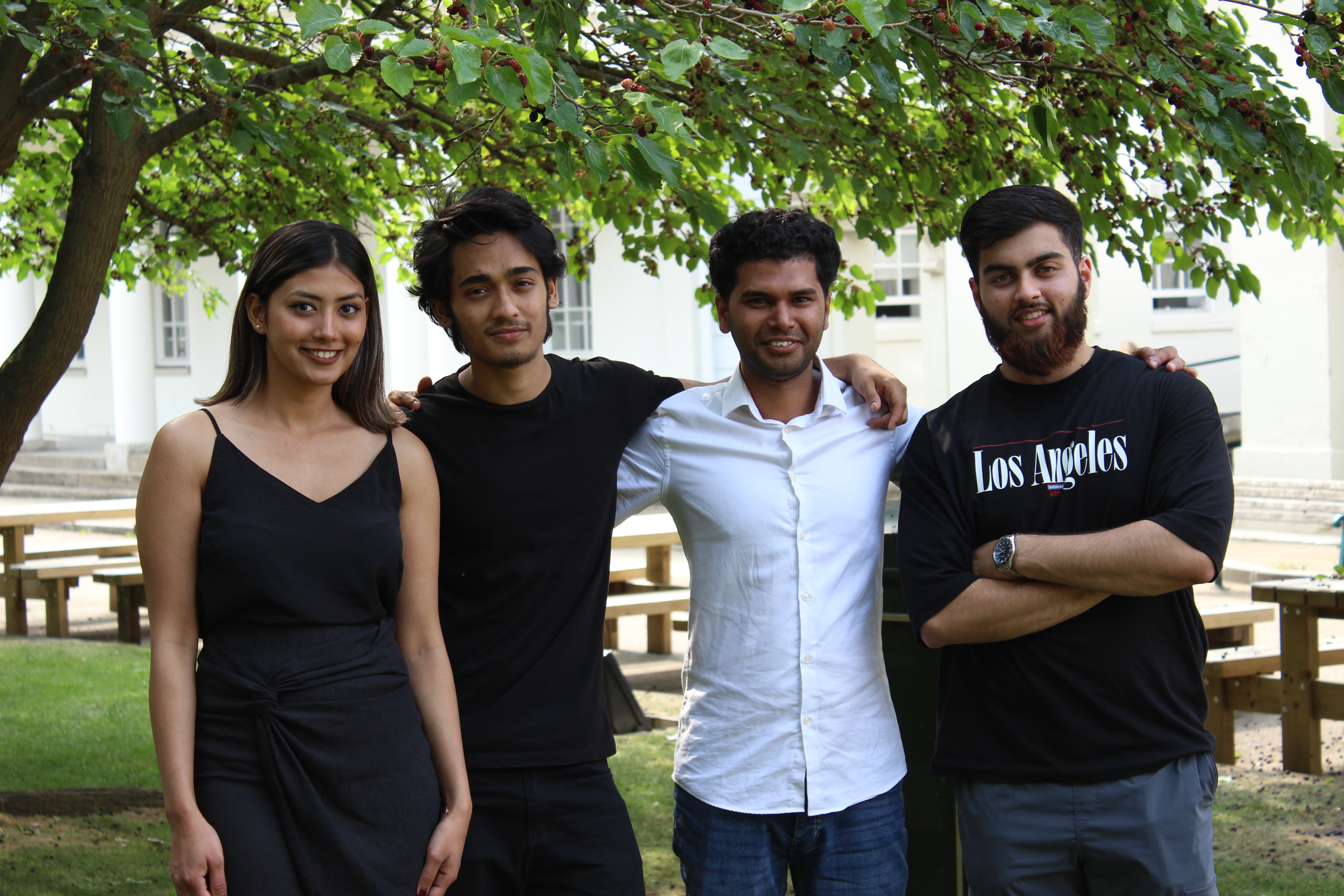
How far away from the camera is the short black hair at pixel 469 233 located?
8.92 ft

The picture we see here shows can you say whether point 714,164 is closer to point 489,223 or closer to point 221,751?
point 489,223

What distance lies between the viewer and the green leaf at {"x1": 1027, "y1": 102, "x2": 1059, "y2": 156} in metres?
3.36

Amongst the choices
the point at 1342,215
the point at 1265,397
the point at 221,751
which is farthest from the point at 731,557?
the point at 1265,397

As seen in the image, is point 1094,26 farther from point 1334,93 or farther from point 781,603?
point 781,603

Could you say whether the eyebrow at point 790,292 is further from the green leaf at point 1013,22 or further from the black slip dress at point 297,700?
the black slip dress at point 297,700

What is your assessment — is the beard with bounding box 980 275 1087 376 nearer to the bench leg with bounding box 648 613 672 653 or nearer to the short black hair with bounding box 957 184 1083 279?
the short black hair with bounding box 957 184 1083 279

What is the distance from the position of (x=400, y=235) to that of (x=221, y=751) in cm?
538

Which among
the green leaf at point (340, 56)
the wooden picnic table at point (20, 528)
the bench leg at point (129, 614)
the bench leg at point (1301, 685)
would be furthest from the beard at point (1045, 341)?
the wooden picnic table at point (20, 528)

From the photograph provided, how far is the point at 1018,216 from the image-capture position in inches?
102

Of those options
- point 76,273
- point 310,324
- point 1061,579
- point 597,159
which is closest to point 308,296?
point 310,324

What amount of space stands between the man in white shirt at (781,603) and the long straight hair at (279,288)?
656mm

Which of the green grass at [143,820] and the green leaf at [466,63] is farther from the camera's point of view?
the green grass at [143,820]

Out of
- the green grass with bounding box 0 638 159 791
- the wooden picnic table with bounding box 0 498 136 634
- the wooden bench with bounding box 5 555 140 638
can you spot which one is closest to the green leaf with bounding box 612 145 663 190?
the green grass with bounding box 0 638 159 791

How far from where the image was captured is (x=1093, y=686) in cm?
242
